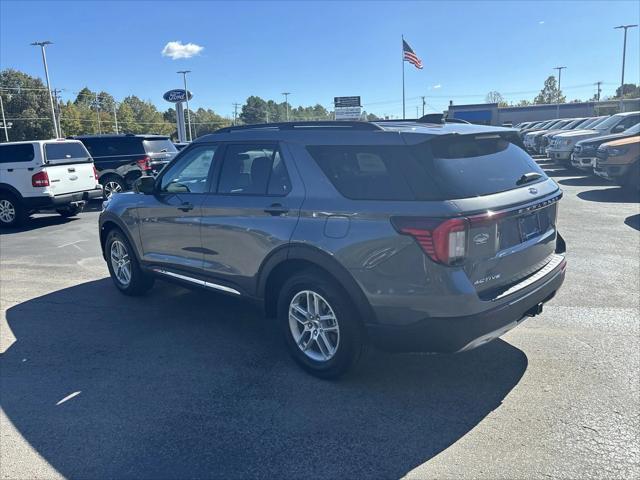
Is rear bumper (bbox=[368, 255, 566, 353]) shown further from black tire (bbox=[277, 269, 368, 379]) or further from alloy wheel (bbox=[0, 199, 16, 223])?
alloy wheel (bbox=[0, 199, 16, 223])

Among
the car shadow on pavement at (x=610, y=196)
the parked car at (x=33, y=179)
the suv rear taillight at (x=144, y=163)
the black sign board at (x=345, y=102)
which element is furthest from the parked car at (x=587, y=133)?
the black sign board at (x=345, y=102)

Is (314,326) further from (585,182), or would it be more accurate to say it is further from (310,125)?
(585,182)

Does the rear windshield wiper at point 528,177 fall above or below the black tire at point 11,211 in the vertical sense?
above

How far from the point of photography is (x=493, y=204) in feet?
10.6

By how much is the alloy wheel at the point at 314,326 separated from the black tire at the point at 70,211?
951 centimetres

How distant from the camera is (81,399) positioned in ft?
12.1

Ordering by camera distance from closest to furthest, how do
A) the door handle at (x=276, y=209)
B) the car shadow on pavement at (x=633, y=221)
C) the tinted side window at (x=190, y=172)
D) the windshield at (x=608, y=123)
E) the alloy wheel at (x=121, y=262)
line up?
the door handle at (x=276, y=209) < the tinted side window at (x=190, y=172) < the alloy wheel at (x=121, y=262) < the car shadow on pavement at (x=633, y=221) < the windshield at (x=608, y=123)

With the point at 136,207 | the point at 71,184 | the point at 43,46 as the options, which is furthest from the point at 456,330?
the point at 43,46

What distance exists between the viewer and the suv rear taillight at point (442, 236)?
9.99 feet

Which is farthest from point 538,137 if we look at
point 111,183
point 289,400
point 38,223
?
point 289,400

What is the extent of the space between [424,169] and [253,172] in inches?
62.6

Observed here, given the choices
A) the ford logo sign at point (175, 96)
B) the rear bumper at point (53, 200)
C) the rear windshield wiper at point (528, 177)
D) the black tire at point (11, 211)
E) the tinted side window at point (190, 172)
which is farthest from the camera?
the ford logo sign at point (175, 96)

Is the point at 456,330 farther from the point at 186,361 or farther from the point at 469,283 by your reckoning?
the point at 186,361

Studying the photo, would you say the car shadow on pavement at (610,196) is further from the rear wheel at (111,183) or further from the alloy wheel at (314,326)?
the rear wheel at (111,183)
